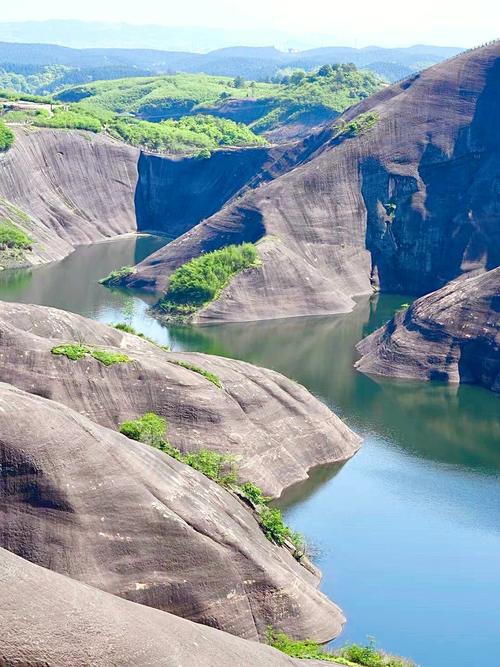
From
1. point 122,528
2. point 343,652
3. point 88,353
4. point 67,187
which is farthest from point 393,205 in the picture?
point 122,528

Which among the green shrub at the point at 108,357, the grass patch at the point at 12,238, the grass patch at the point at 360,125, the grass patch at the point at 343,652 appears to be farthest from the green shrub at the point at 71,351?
the grass patch at the point at 360,125

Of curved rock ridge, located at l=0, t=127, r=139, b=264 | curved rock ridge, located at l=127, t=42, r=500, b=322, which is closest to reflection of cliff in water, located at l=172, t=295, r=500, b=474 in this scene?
curved rock ridge, located at l=127, t=42, r=500, b=322

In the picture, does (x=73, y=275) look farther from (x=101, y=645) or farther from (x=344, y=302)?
(x=101, y=645)

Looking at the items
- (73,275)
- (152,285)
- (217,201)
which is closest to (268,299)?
(152,285)

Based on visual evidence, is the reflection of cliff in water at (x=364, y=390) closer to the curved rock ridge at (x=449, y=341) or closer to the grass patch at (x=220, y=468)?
the curved rock ridge at (x=449, y=341)

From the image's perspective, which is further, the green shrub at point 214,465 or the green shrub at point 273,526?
the green shrub at point 214,465

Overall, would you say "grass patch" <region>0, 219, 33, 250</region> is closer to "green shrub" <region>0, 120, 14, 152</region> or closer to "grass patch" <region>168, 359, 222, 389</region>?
"green shrub" <region>0, 120, 14, 152</region>
